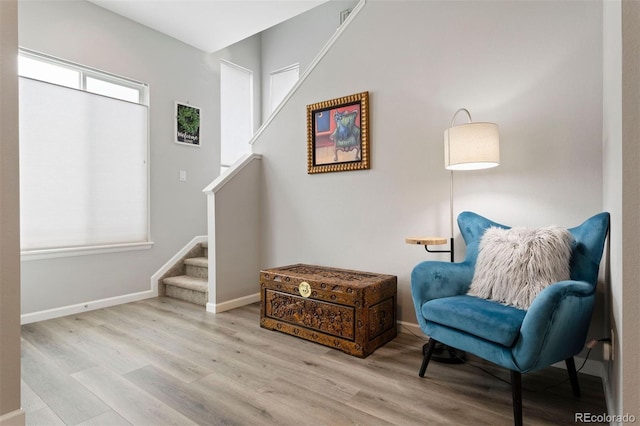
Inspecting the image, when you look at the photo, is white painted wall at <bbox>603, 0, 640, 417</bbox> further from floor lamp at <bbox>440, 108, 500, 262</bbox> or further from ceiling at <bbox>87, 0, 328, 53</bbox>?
ceiling at <bbox>87, 0, 328, 53</bbox>

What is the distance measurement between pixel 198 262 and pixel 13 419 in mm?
2498

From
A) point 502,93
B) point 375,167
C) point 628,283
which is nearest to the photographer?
point 628,283

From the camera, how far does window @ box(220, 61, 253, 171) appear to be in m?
4.70

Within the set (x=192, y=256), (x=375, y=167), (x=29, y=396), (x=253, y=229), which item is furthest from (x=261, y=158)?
(x=29, y=396)

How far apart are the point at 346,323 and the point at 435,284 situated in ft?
2.16

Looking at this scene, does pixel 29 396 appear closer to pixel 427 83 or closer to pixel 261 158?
pixel 261 158

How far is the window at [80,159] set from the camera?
288cm

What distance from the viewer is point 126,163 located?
3.55 meters

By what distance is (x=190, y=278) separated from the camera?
3826 millimetres

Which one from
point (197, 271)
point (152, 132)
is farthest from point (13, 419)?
point (152, 132)

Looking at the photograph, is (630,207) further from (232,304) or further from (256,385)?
(232,304)

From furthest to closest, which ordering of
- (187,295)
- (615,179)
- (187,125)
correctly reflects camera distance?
(187,125)
(187,295)
(615,179)

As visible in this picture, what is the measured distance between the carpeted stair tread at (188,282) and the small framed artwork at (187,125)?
1.60 m

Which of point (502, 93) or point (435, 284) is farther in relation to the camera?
point (502, 93)
